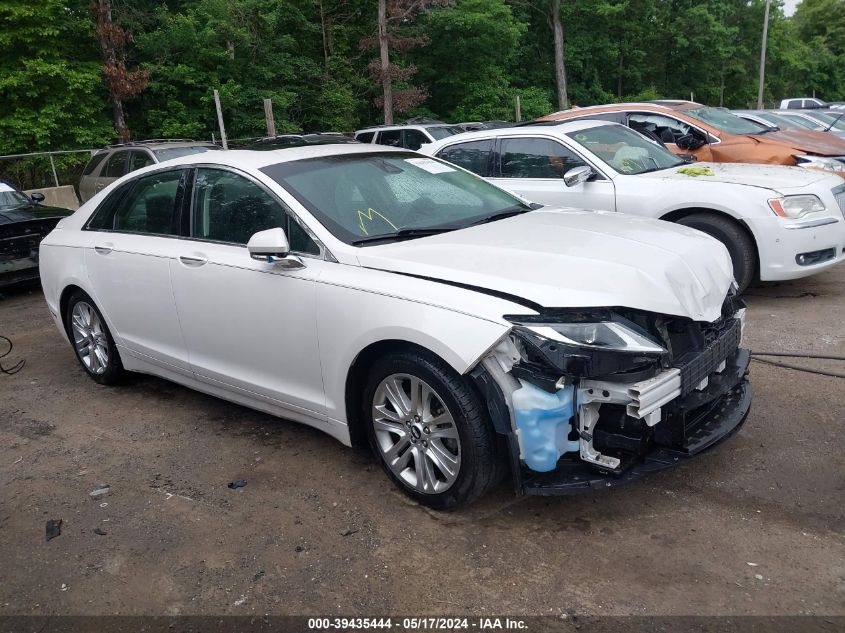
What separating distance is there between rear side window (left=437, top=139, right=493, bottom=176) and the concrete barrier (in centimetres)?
1090

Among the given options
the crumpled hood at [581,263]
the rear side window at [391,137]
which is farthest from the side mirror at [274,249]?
the rear side window at [391,137]

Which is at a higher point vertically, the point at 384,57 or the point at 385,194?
the point at 384,57

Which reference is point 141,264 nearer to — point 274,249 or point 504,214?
point 274,249

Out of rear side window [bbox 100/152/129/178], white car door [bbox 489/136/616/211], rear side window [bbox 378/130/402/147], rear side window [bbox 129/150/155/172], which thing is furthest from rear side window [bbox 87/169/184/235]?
rear side window [bbox 378/130/402/147]

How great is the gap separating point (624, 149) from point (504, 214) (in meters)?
3.49

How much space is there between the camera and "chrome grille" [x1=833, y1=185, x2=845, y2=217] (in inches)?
257

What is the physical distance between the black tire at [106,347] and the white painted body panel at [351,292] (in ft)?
1.07

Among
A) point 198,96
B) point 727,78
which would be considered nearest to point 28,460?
point 198,96

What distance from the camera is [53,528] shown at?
3508mm

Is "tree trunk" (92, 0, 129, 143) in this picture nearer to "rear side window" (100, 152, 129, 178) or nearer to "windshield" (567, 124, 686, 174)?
"rear side window" (100, 152, 129, 178)

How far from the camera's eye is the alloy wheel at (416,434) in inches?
Answer: 128

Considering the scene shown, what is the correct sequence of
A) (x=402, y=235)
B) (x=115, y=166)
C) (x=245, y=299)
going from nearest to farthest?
1. (x=402, y=235)
2. (x=245, y=299)
3. (x=115, y=166)

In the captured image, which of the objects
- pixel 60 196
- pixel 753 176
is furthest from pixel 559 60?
pixel 753 176

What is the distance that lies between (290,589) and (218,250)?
2.00 metres
